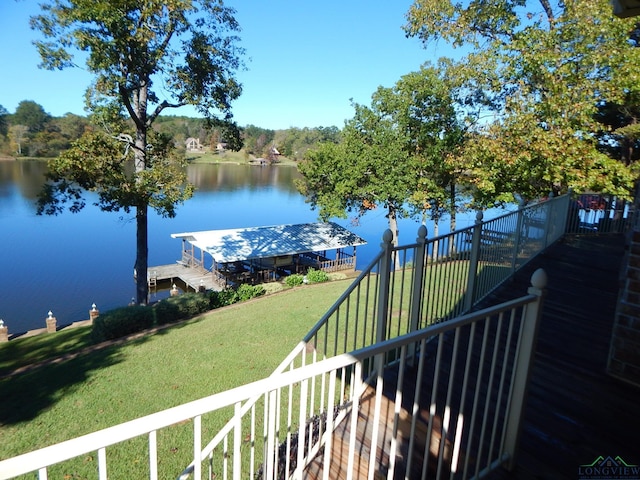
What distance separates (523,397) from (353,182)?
15.9 m

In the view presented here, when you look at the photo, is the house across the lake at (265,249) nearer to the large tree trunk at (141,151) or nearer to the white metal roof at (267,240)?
the white metal roof at (267,240)

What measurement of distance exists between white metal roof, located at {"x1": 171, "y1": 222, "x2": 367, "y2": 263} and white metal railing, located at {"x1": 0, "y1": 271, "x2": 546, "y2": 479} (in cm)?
1516

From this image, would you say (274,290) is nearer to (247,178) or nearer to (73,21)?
(73,21)

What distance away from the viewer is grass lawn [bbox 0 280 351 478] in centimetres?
521

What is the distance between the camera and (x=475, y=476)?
7.37 feet

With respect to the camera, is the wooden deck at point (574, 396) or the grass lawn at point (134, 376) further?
the grass lawn at point (134, 376)

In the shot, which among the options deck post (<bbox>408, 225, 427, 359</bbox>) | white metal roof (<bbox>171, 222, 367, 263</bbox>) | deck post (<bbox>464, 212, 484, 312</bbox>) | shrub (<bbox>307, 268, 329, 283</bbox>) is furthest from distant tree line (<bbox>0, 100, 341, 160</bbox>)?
deck post (<bbox>408, 225, 427, 359</bbox>)

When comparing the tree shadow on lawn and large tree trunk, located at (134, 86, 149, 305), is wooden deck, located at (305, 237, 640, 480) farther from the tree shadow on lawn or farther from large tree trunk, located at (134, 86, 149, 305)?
large tree trunk, located at (134, 86, 149, 305)

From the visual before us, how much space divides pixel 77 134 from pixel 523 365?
70.7ft

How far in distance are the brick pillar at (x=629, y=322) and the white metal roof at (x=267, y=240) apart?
16470 millimetres

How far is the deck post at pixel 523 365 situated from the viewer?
7.04 feet

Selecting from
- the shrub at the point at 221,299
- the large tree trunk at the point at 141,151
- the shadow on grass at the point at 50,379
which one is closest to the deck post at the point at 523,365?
the shadow on grass at the point at 50,379

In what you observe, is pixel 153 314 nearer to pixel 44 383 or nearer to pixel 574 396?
pixel 44 383

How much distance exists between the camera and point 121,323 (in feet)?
31.7
